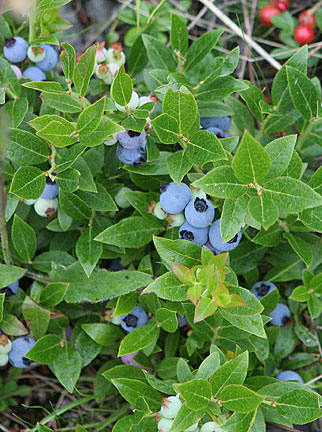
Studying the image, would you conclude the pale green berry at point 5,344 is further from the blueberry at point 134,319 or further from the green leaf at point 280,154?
the green leaf at point 280,154

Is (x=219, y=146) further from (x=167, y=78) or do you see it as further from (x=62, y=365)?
(x=62, y=365)

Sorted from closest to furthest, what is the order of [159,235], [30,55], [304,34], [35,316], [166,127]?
[166,127]
[35,316]
[159,235]
[30,55]
[304,34]

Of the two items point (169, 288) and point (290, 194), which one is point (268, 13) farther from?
point (169, 288)

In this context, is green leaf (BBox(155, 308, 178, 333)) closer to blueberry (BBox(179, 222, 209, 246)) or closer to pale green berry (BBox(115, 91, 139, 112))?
blueberry (BBox(179, 222, 209, 246))

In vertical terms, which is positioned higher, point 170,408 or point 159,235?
point 159,235

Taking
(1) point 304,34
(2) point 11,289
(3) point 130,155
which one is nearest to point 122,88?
(3) point 130,155

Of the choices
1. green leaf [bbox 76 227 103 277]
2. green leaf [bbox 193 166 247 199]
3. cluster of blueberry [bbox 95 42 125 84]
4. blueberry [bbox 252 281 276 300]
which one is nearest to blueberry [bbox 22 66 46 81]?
cluster of blueberry [bbox 95 42 125 84]

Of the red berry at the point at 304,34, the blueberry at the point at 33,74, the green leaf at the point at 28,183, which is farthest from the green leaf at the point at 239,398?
the red berry at the point at 304,34
